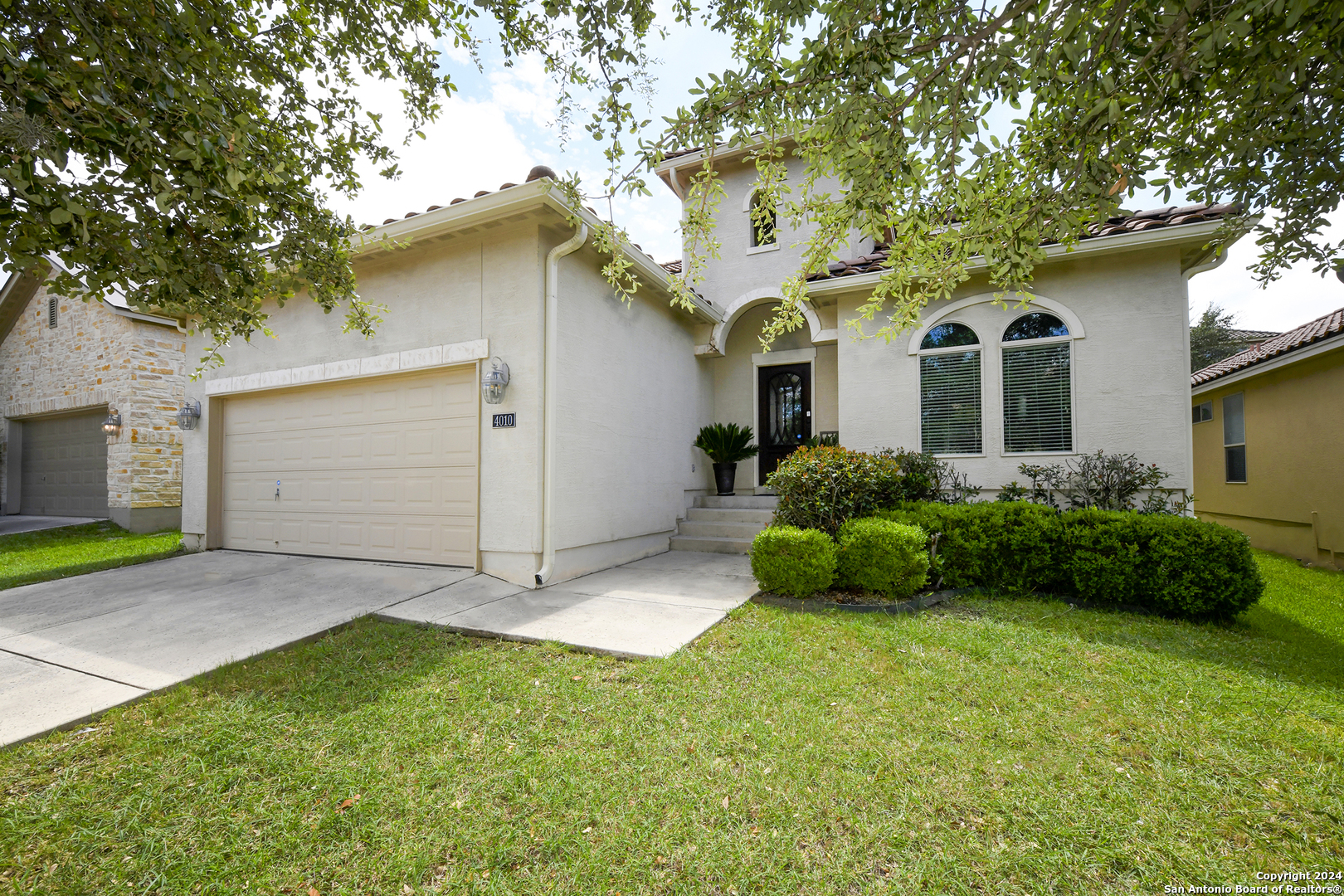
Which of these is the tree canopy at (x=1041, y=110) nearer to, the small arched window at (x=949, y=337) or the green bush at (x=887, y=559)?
the green bush at (x=887, y=559)

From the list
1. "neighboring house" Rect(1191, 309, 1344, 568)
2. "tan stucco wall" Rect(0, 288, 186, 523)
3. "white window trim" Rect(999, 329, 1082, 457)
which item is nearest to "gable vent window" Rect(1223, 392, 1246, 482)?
"neighboring house" Rect(1191, 309, 1344, 568)

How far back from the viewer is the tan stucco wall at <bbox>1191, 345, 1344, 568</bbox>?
7.79 metres

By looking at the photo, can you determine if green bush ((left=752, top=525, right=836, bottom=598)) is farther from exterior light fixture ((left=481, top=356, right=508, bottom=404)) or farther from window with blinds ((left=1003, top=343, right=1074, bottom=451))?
window with blinds ((left=1003, top=343, right=1074, bottom=451))

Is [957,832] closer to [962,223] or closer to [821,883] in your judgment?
[821,883]

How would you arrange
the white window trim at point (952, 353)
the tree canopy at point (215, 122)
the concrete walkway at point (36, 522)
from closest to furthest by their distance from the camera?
the tree canopy at point (215, 122) → the white window trim at point (952, 353) → the concrete walkway at point (36, 522)

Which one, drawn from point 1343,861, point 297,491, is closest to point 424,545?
point 297,491

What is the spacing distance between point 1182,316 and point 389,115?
8.81 metres

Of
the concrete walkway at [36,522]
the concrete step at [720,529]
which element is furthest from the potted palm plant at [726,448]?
the concrete walkway at [36,522]

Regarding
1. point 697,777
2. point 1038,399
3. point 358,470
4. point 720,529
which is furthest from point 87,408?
point 1038,399

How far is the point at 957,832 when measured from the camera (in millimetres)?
2146

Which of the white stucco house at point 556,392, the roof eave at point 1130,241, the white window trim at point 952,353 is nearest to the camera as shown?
the white stucco house at point 556,392

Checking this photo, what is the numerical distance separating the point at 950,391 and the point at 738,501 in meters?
3.58

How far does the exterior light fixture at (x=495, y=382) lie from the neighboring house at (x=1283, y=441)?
430 inches

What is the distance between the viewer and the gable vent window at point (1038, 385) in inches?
279
